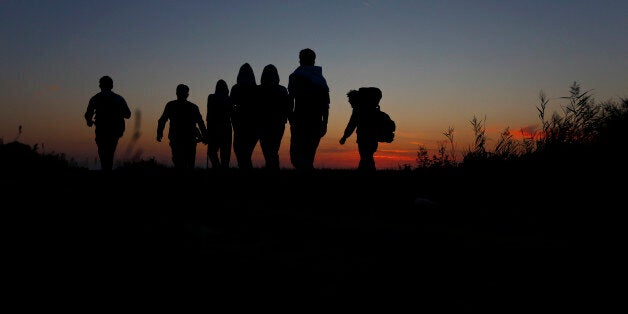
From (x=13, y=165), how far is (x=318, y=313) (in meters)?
10.5

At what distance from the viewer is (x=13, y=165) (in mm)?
10594

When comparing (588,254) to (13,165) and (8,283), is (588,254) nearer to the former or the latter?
(8,283)

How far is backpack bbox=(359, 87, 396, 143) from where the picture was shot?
9.88m

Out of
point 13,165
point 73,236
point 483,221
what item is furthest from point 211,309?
point 13,165

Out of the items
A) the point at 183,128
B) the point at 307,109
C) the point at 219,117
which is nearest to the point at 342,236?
the point at 307,109

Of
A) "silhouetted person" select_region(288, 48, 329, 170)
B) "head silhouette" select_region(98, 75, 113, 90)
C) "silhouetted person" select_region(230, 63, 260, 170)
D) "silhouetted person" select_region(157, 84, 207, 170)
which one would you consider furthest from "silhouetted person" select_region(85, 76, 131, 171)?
"silhouetted person" select_region(288, 48, 329, 170)

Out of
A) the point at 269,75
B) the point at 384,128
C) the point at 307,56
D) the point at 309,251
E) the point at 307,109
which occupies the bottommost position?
the point at 309,251

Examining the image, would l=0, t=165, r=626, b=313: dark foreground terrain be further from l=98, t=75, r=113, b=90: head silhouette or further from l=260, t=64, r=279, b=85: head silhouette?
l=98, t=75, r=113, b=90: head silhouette

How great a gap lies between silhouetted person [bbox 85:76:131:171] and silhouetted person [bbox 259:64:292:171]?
3.72 metres

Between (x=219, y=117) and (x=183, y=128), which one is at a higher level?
(x=219, y=117)

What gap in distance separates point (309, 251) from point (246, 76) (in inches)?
294

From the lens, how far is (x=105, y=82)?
11.5 m

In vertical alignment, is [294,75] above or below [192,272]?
above

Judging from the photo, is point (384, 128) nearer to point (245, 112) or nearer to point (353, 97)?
point (353, 97)
